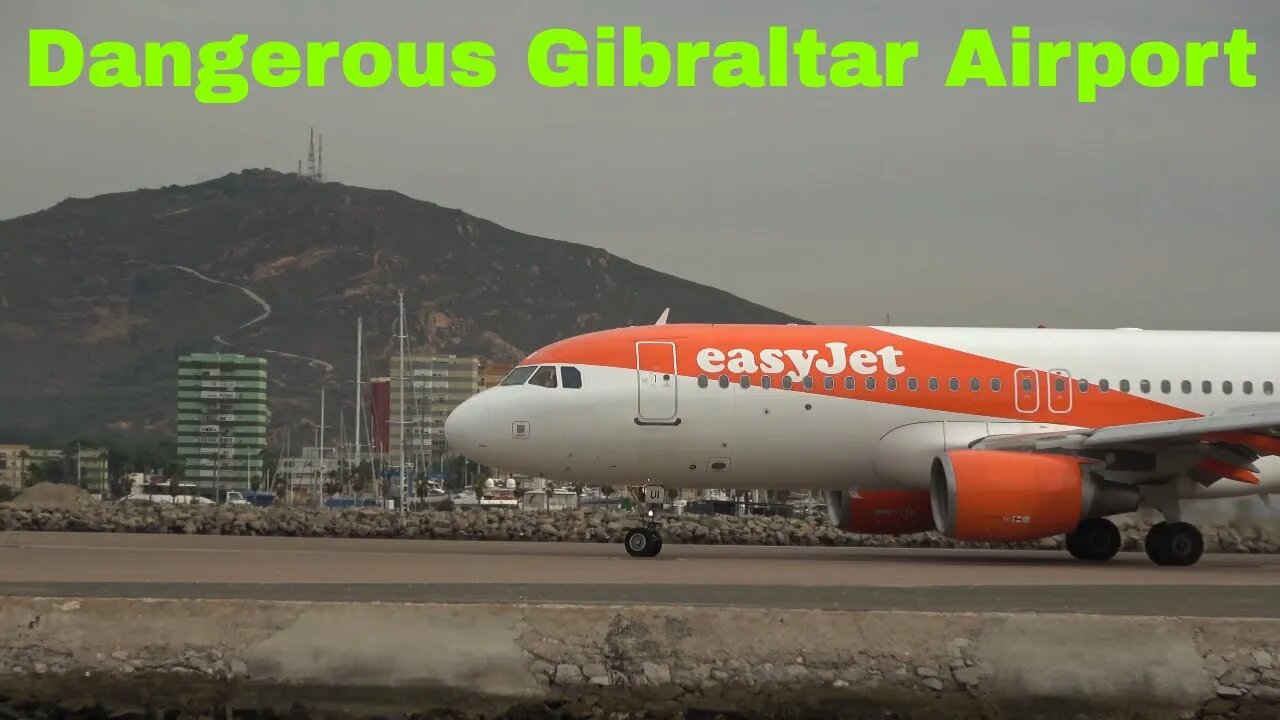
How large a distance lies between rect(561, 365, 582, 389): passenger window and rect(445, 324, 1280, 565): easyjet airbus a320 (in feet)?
0.06

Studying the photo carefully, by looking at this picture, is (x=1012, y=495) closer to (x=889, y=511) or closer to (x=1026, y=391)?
(x=1026, y=391)

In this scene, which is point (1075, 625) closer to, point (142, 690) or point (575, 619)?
point (575, 619)

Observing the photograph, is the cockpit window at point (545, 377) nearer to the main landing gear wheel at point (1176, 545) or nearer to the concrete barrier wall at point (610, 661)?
the main landing gear wheel at point (1176, 545)

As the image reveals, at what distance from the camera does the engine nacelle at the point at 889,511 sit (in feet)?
81.1

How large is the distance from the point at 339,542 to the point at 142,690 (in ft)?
48.5

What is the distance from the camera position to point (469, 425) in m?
22.3

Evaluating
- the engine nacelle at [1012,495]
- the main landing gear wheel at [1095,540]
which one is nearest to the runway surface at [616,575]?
the main landing gear wheel at [1095,540]

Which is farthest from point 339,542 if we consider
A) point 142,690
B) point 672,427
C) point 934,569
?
point 142,690

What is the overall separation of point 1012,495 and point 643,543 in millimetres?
4758

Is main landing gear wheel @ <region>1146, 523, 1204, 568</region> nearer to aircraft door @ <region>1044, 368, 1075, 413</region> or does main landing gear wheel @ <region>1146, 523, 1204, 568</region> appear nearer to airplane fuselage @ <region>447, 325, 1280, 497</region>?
airplane fuselage @ <region>447, 325, 1280, 497</region>

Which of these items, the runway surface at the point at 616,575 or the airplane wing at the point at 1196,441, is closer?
the runway surface at the point at 616,575

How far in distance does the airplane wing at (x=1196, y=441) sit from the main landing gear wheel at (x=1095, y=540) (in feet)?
5.01

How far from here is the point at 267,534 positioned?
26.7m

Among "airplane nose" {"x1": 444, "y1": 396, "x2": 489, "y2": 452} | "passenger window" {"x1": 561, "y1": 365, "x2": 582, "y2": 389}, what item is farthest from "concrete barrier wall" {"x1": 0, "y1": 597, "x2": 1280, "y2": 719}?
"passenger window" {"x1": 561, "y1": 365, "x2": 582, "y2": 389}
